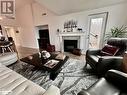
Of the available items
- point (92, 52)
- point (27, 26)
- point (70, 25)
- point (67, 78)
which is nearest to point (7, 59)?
point (67, 78)

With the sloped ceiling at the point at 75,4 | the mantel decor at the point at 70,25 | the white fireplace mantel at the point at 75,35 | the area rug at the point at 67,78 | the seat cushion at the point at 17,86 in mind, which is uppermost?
the sloped ceiling at the point at 75,4

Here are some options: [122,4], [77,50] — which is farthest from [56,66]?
[122,4]

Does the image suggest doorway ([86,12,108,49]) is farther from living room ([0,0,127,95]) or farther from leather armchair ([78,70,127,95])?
leather armchair ([78,70,127,95])

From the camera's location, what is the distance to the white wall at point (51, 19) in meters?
3.18

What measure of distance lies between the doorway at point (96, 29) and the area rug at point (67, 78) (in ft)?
5.26

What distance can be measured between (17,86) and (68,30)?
3.53 meters

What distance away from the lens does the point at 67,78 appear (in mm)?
2242

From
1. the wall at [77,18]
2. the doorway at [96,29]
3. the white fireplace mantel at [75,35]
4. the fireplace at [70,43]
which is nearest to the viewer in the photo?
the wall at [77,18]

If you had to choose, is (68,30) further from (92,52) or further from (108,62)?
(108,62)

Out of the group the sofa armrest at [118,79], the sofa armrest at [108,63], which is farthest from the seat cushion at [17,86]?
the sofa armrest at [108,63]

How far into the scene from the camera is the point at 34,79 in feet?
7.38

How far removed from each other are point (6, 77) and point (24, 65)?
1.42 m

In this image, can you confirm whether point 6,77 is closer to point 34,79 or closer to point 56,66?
point 34,79

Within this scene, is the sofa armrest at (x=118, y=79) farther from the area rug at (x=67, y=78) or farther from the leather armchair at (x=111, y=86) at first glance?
the area rug at (x=67, y=78)
